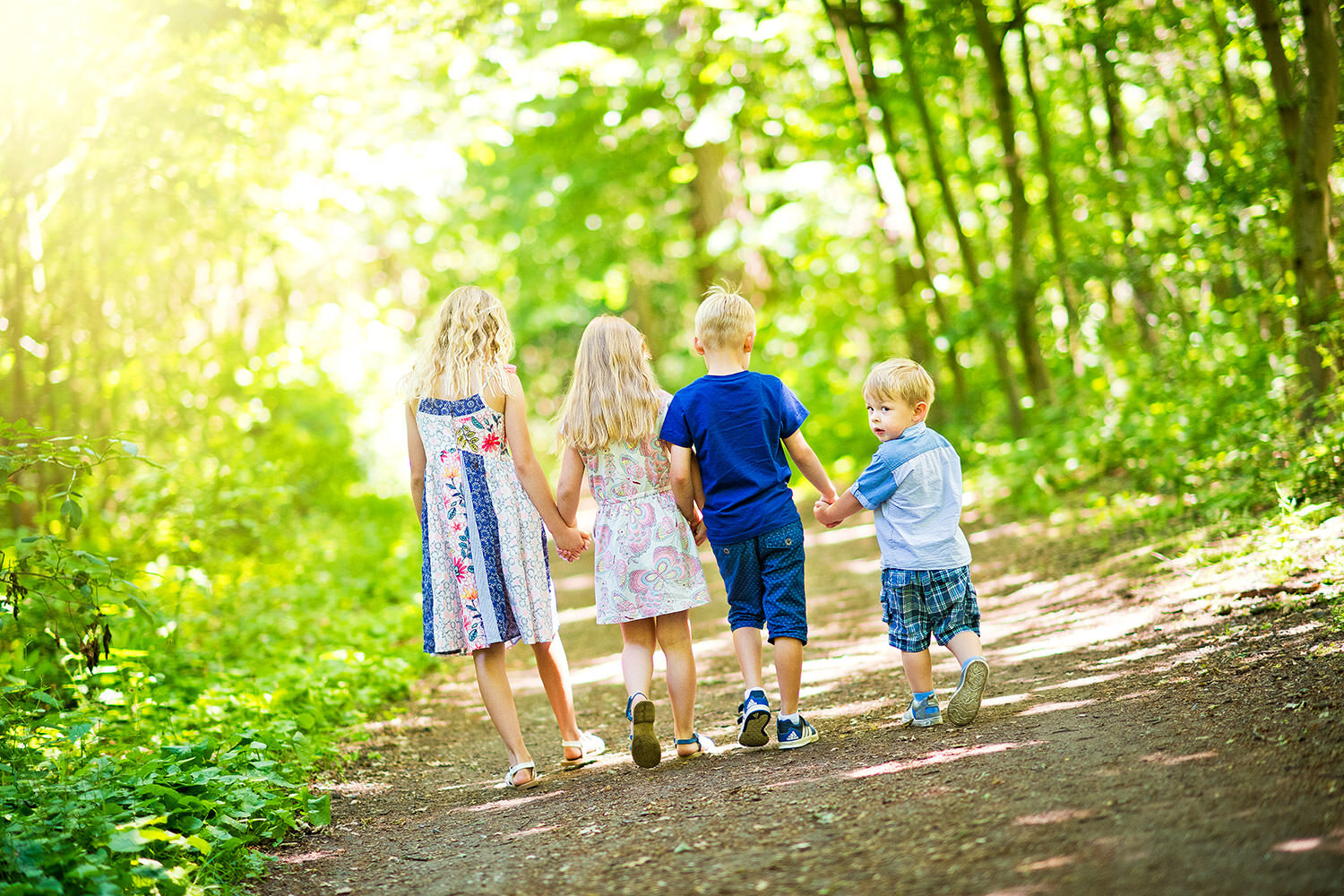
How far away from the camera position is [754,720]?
15.0ft

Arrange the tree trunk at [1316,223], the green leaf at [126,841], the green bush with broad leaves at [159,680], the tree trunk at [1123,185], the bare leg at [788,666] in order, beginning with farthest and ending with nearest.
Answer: the tree trunk at [1123,185] → the tree trunk at [1316,223] → the bare leg at [788,666] → the green bush with broad leaves at [159,680] → the green leaf at [126,841]

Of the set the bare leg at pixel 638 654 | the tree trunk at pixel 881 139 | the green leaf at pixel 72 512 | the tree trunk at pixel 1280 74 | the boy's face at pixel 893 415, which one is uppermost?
the tree trunk at pixel 881 139

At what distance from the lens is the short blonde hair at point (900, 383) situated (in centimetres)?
461

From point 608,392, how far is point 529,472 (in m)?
0.50

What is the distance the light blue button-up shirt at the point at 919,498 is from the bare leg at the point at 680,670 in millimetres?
973

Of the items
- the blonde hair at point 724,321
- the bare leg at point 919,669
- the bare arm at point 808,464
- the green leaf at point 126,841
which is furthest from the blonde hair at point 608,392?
the green leaf at point 126,841

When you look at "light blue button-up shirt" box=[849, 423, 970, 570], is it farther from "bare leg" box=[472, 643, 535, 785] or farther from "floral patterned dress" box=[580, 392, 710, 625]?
"bare leg" box=[472, 643, 535, 785]

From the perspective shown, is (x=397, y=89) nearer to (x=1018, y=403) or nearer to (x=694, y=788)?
(x=1018, y=403)

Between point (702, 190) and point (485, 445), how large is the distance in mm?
13470

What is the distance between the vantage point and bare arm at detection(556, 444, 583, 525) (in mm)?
4863

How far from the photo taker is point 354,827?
448 centimetres

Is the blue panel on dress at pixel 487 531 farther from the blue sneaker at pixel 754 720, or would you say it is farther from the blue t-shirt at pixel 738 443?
the blue sneaker at pixel 754 720

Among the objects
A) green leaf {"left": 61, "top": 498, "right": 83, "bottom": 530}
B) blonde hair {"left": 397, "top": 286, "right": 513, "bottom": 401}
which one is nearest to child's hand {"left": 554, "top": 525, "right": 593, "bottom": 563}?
blonde hair {"left": 397, "top": 286, "right": 513, "bottom": 401}

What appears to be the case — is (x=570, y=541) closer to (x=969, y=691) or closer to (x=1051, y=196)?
(x=969, y=691)
